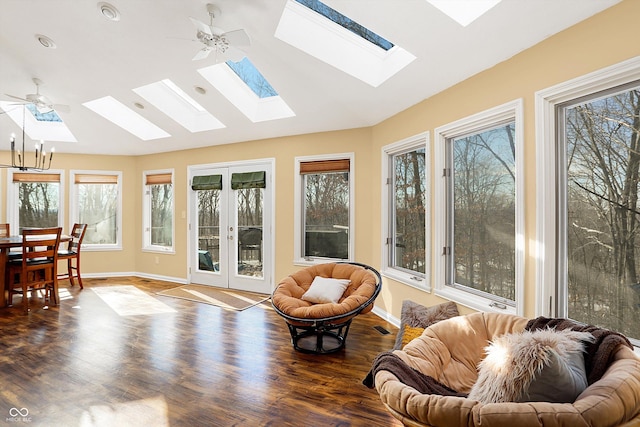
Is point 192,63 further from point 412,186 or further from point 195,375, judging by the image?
point 195,375

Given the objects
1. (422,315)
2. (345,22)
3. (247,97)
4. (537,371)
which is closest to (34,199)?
(247,97)

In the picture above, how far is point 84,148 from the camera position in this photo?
630 centimetres

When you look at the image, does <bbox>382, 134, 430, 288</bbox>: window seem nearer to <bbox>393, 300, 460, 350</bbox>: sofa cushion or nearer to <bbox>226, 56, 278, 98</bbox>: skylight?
<bbox>393, 300, 460, 350</bbox>: sofa cushion

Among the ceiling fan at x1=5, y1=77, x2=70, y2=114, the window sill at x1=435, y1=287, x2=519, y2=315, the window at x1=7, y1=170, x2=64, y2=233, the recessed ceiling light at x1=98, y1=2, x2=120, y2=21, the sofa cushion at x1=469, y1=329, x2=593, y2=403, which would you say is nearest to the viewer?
the sofa cushion at x1=469, y1=329, x2=593, y2=403

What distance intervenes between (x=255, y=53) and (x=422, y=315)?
3047 mm

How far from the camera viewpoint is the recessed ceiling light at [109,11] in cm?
305

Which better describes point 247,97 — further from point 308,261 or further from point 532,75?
point 532,75

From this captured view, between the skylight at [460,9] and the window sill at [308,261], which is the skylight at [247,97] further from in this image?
the skylight at [460,9]

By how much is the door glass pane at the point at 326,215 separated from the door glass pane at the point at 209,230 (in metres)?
1.72

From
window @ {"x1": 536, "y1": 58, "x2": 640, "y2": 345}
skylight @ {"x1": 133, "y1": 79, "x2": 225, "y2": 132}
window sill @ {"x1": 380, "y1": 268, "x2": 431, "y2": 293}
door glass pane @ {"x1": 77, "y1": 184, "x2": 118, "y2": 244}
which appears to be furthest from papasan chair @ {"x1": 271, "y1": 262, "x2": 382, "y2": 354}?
door glass pane @ {"x1": 77, "y1": 184, "x2": 118, "y2": 244}

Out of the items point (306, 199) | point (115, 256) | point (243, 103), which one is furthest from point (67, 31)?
point (115, 256)

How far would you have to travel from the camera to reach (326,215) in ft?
16.4

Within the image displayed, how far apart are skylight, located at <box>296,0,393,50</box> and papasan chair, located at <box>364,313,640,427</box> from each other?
8.46 feet

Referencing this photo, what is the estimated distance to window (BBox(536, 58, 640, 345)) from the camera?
6.12ft
